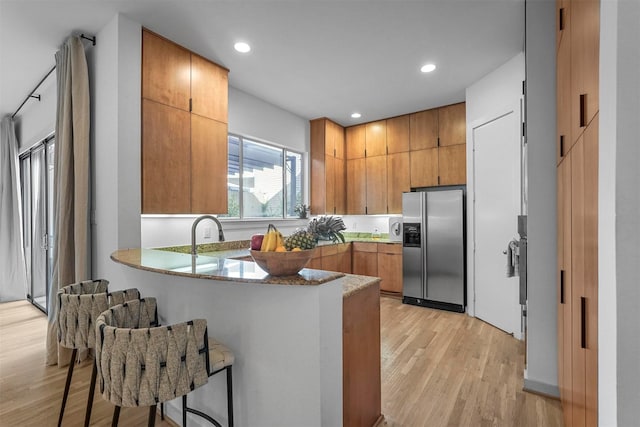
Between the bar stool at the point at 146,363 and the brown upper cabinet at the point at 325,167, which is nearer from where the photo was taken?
the bar stool at the point at 146,363

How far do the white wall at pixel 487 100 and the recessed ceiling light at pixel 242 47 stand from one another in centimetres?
262

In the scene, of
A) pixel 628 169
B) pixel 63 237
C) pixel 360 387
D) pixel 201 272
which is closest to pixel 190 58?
pixel 63 237

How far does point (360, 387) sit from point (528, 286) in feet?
4.69

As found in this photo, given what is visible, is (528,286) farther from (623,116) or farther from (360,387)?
(623,116)

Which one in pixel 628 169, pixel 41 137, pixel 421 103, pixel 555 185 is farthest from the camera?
pixel 421 103

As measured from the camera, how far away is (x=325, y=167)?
503cm

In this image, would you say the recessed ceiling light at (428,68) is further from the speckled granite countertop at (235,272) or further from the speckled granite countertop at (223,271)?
the speckled granite countertop at (223,271)

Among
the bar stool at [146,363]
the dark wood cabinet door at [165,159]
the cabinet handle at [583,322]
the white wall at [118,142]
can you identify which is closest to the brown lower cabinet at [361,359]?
the bar stool at [146,363]

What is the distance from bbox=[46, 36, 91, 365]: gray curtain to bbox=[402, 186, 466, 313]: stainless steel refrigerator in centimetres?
374

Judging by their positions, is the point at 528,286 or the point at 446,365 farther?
the point at 446,365

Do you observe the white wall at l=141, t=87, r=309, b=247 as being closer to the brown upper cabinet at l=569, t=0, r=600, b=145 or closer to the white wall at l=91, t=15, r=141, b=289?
the white wall at l=91, t=15, r=141, b=289

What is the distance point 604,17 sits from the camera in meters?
0.71

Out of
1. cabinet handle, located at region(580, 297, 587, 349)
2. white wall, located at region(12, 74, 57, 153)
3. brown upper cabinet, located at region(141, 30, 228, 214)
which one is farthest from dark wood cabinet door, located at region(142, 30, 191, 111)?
cabinet handle, located at region(580, 297, 587, 349)

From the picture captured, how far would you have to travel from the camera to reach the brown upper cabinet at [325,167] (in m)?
5.05
